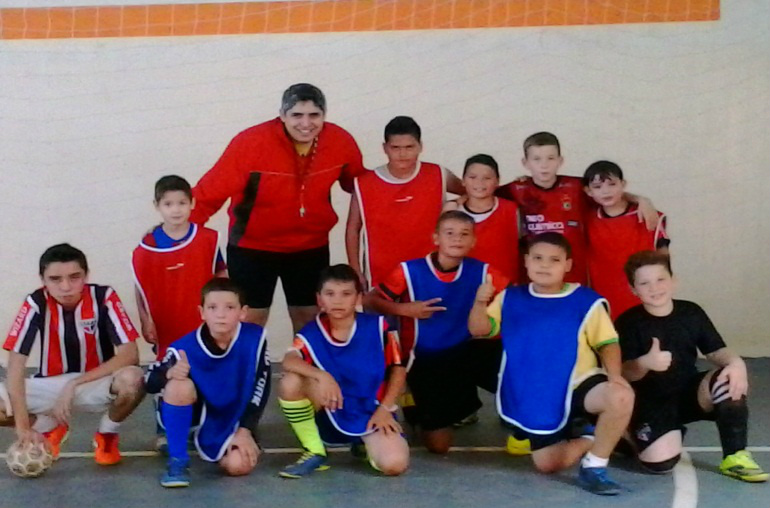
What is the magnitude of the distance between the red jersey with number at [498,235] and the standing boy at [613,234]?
325 mm

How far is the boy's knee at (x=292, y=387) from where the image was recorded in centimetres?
311

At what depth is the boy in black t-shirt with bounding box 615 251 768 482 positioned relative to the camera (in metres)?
3.01

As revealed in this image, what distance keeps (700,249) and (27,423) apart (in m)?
3.56

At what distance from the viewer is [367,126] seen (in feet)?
15.7

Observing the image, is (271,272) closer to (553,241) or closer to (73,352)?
(73,352)

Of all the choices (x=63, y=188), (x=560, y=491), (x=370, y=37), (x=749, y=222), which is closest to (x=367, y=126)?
(x=370, y=37)

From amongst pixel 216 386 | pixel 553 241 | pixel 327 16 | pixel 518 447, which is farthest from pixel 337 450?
pixel 327 16

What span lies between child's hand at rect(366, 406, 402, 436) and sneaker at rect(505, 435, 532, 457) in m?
0.47

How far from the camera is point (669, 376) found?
3.08 m

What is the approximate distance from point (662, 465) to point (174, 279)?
194 centimetres

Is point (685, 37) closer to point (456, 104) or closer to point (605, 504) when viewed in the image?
point (456, 104)

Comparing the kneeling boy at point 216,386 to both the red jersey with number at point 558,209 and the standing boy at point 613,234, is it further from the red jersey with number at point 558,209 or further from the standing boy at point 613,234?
the standing boy at point 613,234

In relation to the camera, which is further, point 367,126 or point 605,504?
point 367,126

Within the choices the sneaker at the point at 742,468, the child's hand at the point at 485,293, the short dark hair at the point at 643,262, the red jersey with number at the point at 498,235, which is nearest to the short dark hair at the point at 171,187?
the red jersey with number at the point at 498,235
